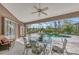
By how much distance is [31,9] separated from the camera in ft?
12.4

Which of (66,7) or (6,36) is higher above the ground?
(66,7)

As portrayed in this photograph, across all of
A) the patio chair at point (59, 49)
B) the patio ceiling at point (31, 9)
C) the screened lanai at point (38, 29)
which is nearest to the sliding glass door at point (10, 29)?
the screened lanai at point (38, 29)

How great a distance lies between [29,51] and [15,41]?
373 millimetres

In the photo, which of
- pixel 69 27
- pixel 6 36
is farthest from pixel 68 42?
pixel 6 36

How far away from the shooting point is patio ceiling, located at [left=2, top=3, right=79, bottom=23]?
147 inches

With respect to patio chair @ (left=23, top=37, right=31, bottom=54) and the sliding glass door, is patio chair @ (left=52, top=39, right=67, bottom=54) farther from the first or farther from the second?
the sliding glass door

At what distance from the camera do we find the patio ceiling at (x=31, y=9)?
3.73 m

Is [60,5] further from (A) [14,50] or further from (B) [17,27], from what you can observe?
(A) [14,50]

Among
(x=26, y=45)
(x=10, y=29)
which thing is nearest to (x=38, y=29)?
(x=26, y=45)

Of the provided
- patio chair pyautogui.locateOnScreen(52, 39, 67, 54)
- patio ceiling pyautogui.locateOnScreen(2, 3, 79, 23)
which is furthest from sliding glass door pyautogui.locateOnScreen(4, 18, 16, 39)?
patio chair pyautogui.locateOnScreen(52, 39, 67, 54)

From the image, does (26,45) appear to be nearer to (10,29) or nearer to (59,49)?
(10,29)

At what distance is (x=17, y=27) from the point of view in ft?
12.5

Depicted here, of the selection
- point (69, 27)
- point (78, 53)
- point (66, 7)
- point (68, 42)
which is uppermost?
point (66, 7)

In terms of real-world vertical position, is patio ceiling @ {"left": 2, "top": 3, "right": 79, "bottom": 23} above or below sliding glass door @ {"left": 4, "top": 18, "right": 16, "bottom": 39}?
above
